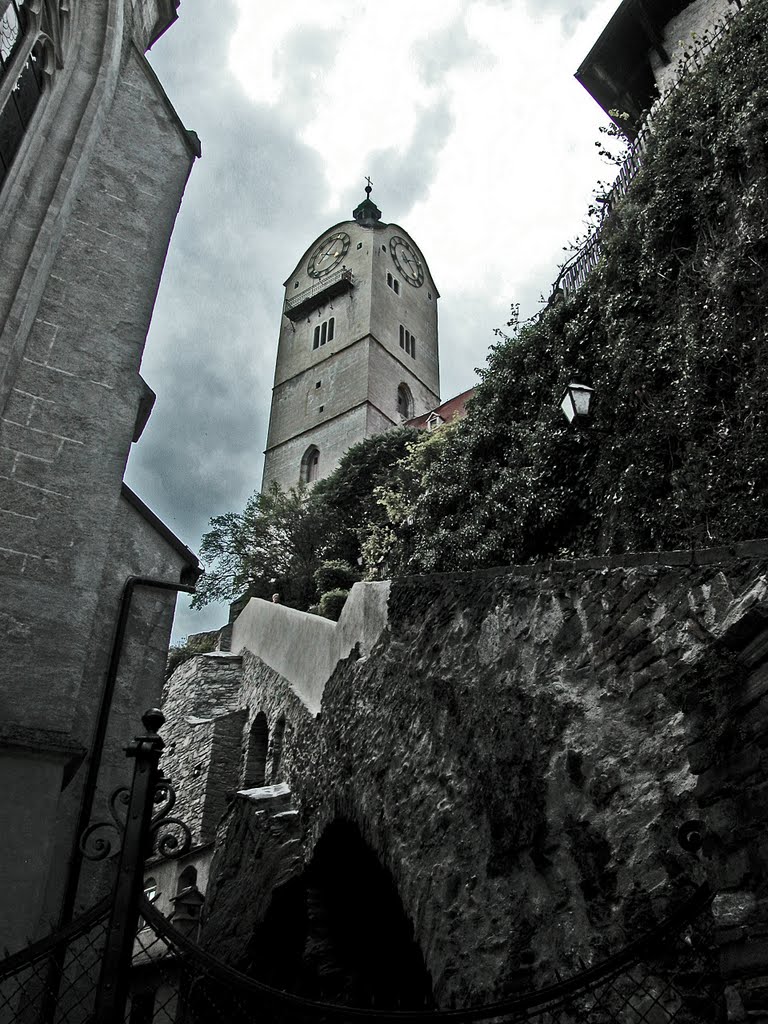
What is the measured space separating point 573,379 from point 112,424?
6211mm

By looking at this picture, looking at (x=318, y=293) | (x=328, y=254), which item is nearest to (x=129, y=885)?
(x=318, y=293)

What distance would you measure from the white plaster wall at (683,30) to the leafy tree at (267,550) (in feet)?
51.5

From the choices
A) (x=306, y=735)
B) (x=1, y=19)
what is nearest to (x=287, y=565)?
(x=306, y=735)

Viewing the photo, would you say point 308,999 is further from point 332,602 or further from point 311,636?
point 332,602

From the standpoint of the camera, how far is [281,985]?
7520mm

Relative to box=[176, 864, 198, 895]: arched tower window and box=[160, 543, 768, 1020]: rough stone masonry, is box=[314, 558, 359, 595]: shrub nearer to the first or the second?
box=[176, 864, 198, 895]: arched tower window

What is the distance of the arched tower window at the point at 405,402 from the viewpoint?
40.1m

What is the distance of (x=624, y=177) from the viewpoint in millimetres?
11672

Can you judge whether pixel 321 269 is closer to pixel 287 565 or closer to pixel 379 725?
pixel 287 565

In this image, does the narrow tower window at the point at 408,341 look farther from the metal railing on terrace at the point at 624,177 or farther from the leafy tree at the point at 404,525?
the metal railing on terrace at the point at 624,177

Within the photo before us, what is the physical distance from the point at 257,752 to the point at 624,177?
37.1ft

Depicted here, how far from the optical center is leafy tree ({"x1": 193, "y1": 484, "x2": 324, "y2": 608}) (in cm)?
2522

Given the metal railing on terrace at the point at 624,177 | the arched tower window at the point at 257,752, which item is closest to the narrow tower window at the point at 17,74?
the metal railing on terrace at the point at 624,177

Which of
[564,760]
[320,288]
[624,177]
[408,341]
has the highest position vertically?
[320,288]
